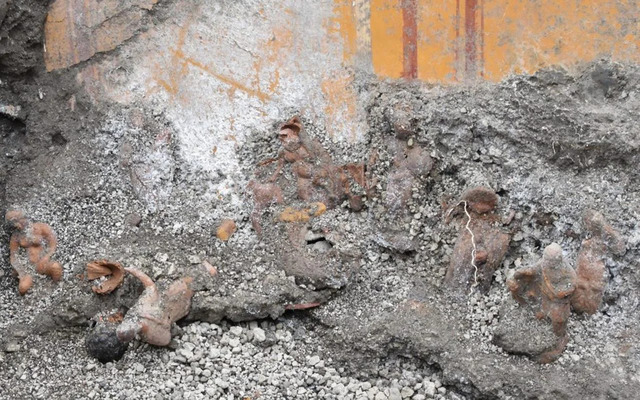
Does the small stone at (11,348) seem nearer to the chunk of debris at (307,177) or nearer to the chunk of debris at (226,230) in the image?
the chunk of debris at (226,230)

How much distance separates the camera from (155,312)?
217 inches

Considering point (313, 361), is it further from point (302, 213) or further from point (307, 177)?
point (307, 177)

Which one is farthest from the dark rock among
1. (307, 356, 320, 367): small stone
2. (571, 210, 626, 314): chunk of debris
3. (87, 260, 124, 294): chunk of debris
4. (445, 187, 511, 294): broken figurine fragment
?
(571, 210, 626, 314): chunk of debris

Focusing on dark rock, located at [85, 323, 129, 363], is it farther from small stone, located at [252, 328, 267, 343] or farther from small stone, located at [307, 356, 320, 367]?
small stone, located at [307, 356, 320, 367]

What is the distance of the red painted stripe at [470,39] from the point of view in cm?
595

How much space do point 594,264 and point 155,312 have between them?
241 centimetres

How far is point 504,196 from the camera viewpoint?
5.81m

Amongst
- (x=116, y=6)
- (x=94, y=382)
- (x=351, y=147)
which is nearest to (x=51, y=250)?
(x=94, y=382)

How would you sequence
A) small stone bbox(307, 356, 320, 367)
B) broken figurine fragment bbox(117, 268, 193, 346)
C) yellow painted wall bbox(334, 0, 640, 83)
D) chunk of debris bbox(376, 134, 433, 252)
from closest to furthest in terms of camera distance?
broken figurine fragment bbox(117, 268, 193, 346)
small stone bbox(307, 356, 320, 367)
yellow painted wall bbox(334, 0, 640, 83)
chunk of debris bbox(376, 134, 433, 252)

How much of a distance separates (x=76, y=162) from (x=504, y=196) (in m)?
2.56

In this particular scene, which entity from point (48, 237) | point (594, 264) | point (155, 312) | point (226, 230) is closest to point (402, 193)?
point (226, 230)

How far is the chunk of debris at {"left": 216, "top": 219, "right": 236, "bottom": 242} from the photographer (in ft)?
19.5

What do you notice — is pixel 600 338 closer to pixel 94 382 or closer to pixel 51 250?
pixel 94 382

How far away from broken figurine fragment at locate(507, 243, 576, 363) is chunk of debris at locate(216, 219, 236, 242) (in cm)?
165
